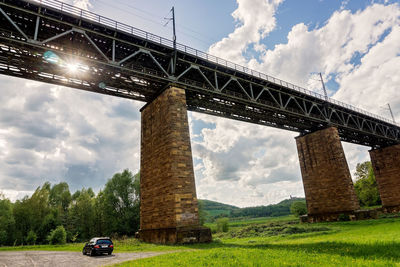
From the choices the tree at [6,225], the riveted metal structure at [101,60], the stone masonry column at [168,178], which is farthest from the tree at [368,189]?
the tree at [6,225]

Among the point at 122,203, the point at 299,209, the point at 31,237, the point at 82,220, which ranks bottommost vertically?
the point at 31,237

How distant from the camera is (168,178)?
17844mm

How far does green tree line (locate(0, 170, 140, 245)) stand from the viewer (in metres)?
46.5

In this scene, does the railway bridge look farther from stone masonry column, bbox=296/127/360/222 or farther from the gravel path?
the gravel path

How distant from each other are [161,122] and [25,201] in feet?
154

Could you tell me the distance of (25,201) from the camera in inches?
1961

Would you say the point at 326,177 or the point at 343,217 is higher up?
the point at 326,177

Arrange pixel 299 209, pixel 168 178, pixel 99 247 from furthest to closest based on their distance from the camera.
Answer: pixel 299 209 → pixel 168 178 → pixel 99 247

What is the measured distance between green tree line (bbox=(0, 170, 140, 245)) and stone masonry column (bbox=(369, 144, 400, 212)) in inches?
1871

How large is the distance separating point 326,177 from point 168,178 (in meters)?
23.9

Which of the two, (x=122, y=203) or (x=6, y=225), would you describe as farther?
(x=122, y=203)

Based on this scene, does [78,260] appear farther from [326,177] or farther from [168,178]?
[326,177]

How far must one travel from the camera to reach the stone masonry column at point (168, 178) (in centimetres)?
1662

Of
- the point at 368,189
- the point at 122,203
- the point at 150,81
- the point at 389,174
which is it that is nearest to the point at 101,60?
the point at 150,81
